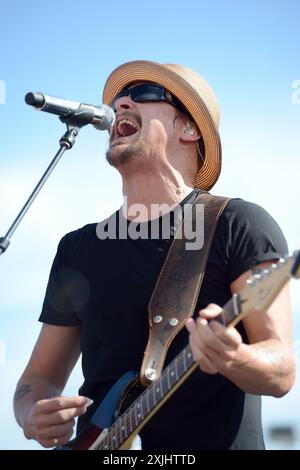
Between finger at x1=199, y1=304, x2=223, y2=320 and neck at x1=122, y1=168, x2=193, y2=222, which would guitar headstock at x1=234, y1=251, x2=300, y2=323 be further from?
neck at x1=122, y1=168, x2=193, y2=222

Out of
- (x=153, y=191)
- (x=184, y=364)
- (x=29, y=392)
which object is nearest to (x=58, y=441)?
(x=29, y=392)

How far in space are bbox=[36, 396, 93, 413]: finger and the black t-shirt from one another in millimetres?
246

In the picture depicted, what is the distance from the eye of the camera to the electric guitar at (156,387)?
9.84 ft

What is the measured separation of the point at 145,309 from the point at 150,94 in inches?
59.5

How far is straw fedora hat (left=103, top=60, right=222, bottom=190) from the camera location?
5.00 meters

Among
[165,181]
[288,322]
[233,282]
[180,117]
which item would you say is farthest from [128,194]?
[288,322]

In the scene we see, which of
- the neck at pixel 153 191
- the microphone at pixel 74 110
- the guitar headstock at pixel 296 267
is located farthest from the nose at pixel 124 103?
the guitar headstock at pixel 296 267

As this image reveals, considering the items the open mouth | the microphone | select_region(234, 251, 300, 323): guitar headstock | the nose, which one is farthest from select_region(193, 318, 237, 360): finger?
the nose

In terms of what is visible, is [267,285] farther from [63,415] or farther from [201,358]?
[63,415]

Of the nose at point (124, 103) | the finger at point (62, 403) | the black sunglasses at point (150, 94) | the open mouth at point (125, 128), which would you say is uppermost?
the black sunglasses at point (150, 94)

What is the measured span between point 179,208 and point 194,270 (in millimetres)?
583

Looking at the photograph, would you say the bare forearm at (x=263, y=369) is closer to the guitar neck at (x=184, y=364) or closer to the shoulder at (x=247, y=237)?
the guitar neck at (x=184, y=364)

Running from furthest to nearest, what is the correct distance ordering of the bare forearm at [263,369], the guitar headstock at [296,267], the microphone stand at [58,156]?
1. the microphone stand at [58,156]
2. the bare forearm at [263,369]
3. the guitar headstock at [296,267]
